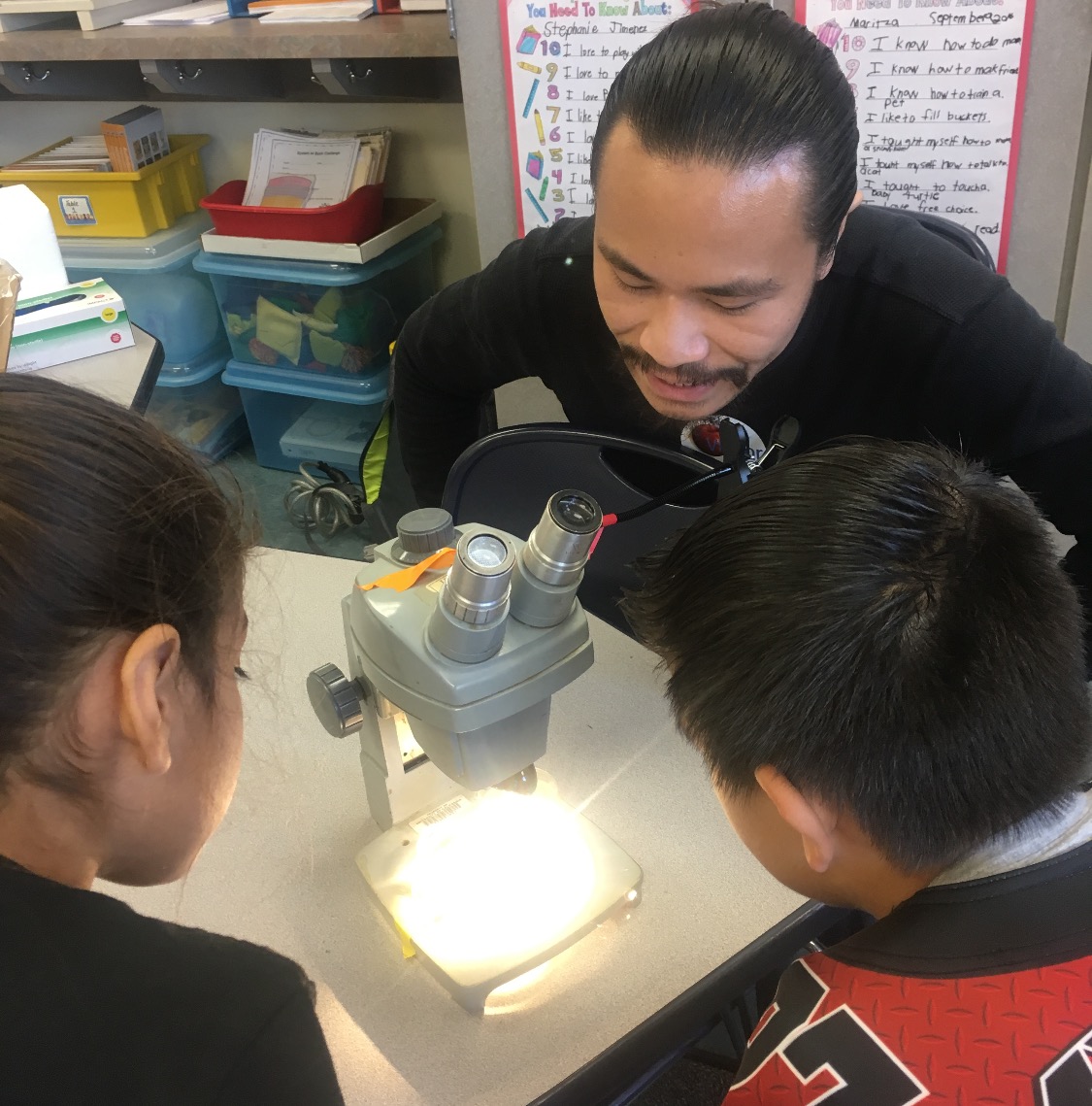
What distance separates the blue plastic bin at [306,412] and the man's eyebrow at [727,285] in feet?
4.76

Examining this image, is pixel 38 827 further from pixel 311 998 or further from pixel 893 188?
pixel 893 188

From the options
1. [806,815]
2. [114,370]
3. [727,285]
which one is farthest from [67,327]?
[806,815]

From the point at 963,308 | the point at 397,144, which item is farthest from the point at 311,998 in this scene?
the point at 397,144

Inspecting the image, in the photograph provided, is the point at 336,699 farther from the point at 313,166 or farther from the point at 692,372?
the point at 313,166

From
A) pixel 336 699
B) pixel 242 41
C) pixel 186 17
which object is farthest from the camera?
pixel 186 17

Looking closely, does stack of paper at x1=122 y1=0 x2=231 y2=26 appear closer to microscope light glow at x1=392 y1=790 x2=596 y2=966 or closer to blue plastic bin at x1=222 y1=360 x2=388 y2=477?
blue plastic bin at x1=222 y1=360 x2=388 y2=477

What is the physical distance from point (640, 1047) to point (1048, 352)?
0.75 metres

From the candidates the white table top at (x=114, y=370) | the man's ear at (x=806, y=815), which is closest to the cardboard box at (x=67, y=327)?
the white table top at (x=114, y=370)

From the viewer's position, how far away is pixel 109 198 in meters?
2.24

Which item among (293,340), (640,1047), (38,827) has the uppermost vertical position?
(38,827)

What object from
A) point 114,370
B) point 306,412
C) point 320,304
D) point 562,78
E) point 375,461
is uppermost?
point 562,78

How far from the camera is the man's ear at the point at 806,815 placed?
2.00 feet

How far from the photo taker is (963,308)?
98 cm

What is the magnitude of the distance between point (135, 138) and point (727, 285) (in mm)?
1859
